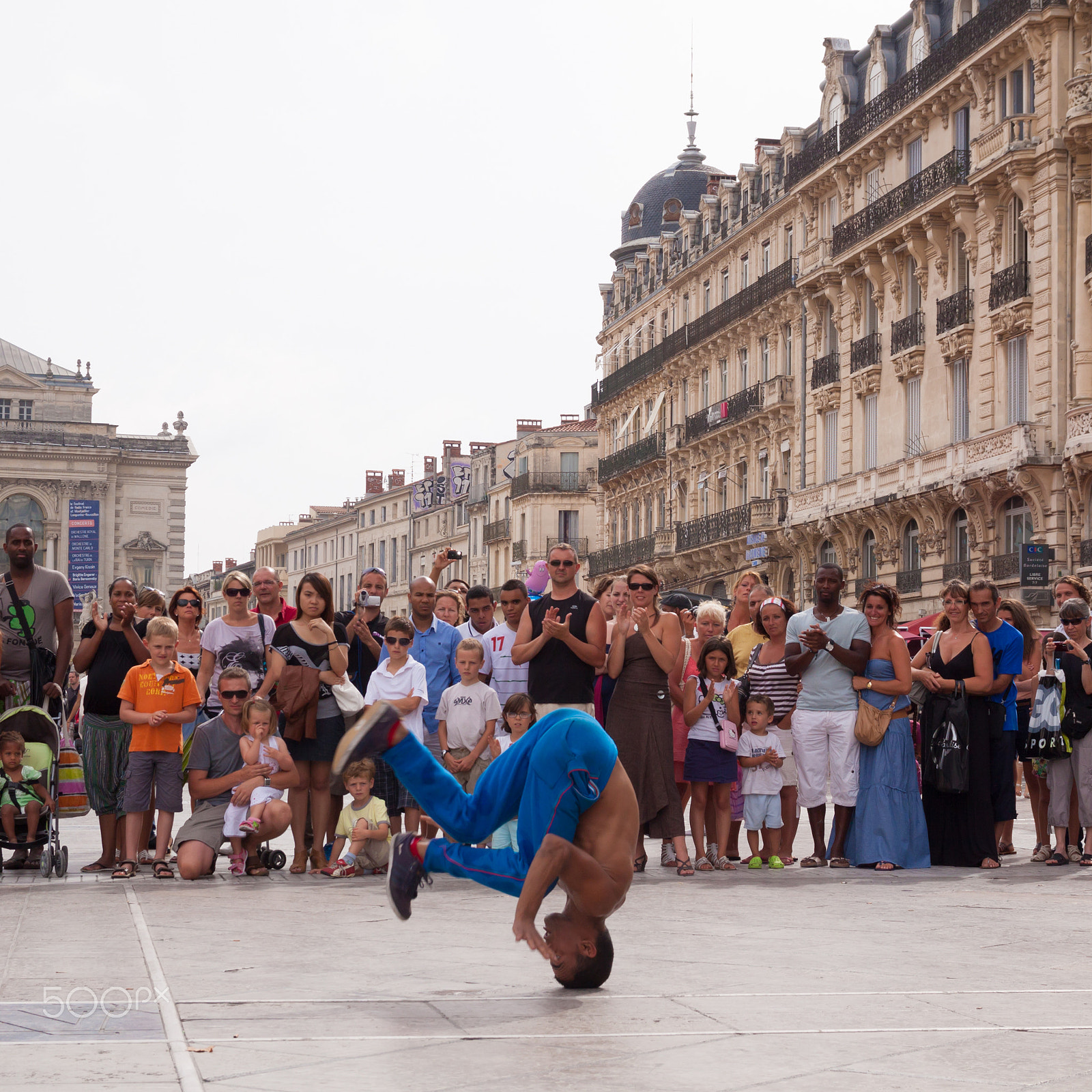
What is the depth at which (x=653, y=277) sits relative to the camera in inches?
2239

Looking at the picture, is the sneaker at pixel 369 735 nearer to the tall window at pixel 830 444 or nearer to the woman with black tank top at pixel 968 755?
the woman with black tank top at pixel 968 755

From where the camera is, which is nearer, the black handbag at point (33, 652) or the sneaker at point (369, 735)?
the sneaker at point (369, 735)

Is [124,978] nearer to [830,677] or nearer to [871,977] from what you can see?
[871,977]

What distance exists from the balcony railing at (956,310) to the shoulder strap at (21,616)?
25149 mm

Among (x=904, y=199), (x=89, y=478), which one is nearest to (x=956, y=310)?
(x=904, y=199)

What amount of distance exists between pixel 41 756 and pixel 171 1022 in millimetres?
5855

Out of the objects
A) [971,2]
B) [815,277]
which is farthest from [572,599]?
[815,277]

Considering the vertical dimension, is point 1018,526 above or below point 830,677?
above

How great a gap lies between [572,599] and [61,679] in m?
3.53

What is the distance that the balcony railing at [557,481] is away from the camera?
74.1 metres

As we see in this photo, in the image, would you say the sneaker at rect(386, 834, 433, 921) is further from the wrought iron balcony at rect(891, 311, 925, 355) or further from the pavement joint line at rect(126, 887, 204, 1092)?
the wrought iron balcony at rect(891, 311, 925, 355)

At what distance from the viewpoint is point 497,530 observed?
7912 cm

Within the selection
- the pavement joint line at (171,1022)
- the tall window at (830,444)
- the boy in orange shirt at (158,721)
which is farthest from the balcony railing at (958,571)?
the pavement joint line at (171,1022)

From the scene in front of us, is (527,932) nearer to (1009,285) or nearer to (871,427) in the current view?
(1009,285)
